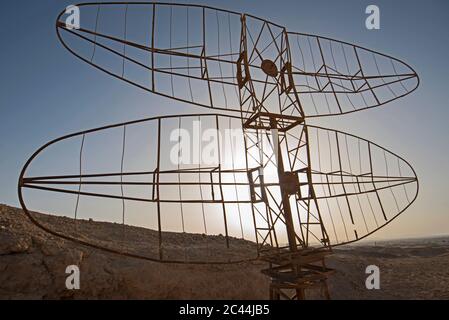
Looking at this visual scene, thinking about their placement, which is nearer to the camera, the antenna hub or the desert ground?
the desert ground

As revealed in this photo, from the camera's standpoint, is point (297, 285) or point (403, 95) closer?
point (297, 285)

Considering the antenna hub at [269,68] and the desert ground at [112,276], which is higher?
the antenna hub at [269,68]

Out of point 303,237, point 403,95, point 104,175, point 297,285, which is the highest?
point 403,95

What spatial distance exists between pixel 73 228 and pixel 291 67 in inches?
564

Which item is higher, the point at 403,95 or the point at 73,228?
the point at 403,95

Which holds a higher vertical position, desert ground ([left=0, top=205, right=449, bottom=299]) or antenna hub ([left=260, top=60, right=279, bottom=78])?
antenna hub ([left=260, top=60, right=279, bottom=78])

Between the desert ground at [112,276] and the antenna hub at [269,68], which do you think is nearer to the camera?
the desert ground at [112,276]

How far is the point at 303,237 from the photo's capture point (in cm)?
1045

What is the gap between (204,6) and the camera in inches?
→ 428

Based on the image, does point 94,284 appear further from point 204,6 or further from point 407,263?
point 407,263

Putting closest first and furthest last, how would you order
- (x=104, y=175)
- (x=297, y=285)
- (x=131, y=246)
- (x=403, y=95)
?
(x=104, y=175) < (x=297, y=285) < (x=403, y=95) < (x=131, y=246)

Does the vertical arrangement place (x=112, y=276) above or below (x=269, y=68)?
below

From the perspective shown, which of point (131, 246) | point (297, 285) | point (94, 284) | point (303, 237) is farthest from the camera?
point (131, 246)

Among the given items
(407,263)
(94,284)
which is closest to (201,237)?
(94,284)
